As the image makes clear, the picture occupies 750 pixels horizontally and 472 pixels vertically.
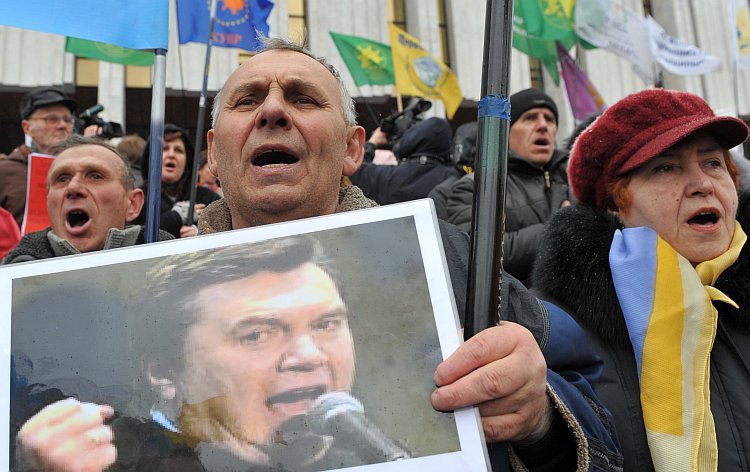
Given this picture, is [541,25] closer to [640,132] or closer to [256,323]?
[640,132]

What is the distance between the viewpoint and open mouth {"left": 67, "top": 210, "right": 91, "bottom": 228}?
2.48m

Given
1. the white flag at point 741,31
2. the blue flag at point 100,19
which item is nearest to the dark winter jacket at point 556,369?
the blue flag at point 100,19

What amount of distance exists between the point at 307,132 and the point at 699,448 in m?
1.15

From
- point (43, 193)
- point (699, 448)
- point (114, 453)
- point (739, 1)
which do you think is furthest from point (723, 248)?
point (739, 1)

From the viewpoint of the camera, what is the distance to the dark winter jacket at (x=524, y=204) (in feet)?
10.1

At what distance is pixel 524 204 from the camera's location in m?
3.46

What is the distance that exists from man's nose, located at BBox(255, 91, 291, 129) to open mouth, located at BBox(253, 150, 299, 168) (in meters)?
0.06

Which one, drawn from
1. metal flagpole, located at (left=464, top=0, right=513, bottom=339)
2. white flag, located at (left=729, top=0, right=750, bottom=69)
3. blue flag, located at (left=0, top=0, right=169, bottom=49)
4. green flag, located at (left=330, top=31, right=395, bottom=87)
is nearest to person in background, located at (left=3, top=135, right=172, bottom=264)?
blue flag, located at (left=0, top=0, right=169, bottom=49)

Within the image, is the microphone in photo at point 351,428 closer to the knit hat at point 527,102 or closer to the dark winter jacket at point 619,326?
the dark winter jacket at point 619,326

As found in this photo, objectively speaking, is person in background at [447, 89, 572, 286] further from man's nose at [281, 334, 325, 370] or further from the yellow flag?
the yellow flag

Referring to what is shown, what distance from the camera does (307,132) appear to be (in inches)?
59.4

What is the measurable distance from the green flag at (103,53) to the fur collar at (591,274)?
16.4ft

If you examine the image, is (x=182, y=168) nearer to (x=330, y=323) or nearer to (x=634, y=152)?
(x=634, y=152)

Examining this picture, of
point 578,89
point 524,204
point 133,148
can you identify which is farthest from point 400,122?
point 578,89
